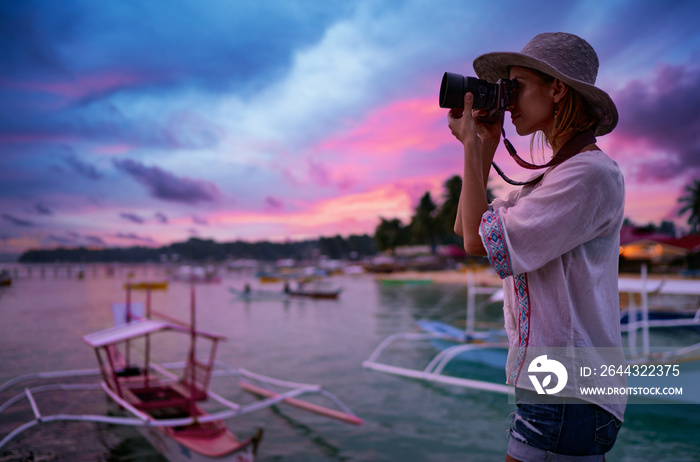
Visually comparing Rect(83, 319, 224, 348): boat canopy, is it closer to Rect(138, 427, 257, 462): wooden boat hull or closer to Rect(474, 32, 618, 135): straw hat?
Rect(138, 427, 257, 462): wooden boat hull

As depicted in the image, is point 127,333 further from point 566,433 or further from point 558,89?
point 558,89

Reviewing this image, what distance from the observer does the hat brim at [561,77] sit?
111cm

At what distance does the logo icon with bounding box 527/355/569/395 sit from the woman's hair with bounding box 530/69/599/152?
0.56 metres

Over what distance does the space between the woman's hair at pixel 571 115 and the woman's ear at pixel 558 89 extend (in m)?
0.01

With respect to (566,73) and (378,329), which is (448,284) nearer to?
(378,329)

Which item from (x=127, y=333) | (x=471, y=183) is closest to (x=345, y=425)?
(x=127, y=333)

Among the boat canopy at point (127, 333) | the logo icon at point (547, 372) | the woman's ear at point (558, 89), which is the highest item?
the woman's ear at point (558, 89)

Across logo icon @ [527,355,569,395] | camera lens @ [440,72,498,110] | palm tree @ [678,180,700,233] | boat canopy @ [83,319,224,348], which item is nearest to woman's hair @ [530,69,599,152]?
camera lens @ [440,72,498,110]

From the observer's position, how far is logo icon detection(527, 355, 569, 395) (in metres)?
1.08

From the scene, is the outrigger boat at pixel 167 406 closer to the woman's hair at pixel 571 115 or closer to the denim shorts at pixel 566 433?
the denim shorts at pixel 566 433

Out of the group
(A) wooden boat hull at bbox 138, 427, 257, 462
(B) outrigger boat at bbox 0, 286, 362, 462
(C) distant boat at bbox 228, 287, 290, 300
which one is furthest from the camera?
(C) distant boat at bbox 228, 287, 290, 300

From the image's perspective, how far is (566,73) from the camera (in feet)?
3.67

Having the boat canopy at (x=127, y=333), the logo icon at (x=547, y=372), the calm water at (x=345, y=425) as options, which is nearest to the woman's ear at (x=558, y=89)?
the logo icon at (x=547, y=372)

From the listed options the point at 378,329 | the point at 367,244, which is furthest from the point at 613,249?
the point at 367,244
